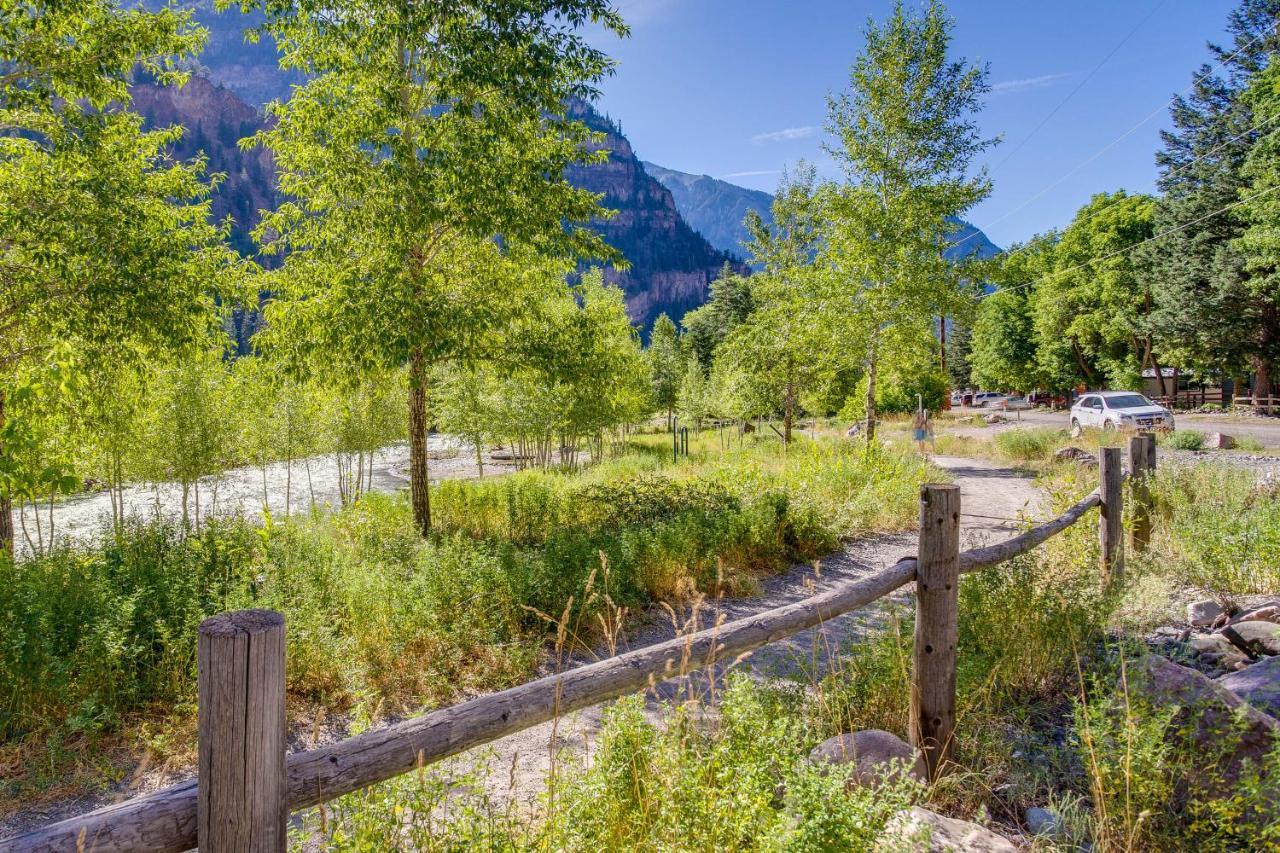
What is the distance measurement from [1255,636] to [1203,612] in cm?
87

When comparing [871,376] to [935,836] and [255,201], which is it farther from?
[255,201]

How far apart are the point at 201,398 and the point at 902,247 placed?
14050 mm

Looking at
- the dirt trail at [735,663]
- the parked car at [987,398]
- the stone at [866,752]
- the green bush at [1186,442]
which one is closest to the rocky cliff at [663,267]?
the parked car at [987,398]

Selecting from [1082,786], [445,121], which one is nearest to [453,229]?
[445,121]

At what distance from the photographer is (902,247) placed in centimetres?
1392

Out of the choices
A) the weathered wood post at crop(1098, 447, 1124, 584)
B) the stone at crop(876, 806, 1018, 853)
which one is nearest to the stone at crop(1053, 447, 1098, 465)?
Result: the weathered wood post at crop(1098, 447, 1124, 584)

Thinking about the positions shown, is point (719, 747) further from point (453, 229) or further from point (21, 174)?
point (21, 174)

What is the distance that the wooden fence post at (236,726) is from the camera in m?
1.38

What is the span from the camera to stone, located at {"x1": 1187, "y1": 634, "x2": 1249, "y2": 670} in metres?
4.20

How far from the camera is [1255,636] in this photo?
4301mm

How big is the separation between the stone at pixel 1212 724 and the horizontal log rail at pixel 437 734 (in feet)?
4.24

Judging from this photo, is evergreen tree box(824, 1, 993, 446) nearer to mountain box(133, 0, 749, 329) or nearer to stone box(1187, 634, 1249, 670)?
stone box(1187, 634, 1249, 670)

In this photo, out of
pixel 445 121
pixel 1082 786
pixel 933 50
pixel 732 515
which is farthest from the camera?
pixel 933 50

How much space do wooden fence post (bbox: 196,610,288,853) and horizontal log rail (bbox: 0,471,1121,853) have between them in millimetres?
76
